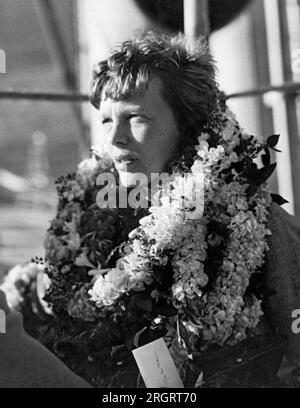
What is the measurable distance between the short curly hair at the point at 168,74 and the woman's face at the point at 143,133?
2 cm

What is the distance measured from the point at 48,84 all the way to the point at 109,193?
18.5ft

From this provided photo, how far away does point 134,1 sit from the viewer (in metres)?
1.65

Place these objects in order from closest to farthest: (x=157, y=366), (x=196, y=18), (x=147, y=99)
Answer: (x=157, y=366)
(x=147, y=99)
(x=196, y=18)

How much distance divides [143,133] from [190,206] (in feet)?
0.67

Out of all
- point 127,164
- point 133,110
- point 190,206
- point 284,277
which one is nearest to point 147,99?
point 133,110

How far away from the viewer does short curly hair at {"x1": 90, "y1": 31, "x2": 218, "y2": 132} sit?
149 cm

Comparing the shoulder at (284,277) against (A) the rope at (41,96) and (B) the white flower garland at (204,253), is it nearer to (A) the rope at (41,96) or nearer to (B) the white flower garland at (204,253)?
(B) the white flower garland at (204,253)

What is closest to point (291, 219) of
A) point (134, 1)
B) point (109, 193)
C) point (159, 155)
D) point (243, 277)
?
point (243, 277)

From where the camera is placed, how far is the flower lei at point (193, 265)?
139 cm

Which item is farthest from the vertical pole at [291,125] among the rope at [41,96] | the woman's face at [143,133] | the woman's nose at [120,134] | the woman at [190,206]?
the rope at [41,96]

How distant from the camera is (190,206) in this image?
1.41 metres

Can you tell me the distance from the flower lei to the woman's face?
0.05 meters

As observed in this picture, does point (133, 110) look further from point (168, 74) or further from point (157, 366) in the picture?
point (157, 366)
